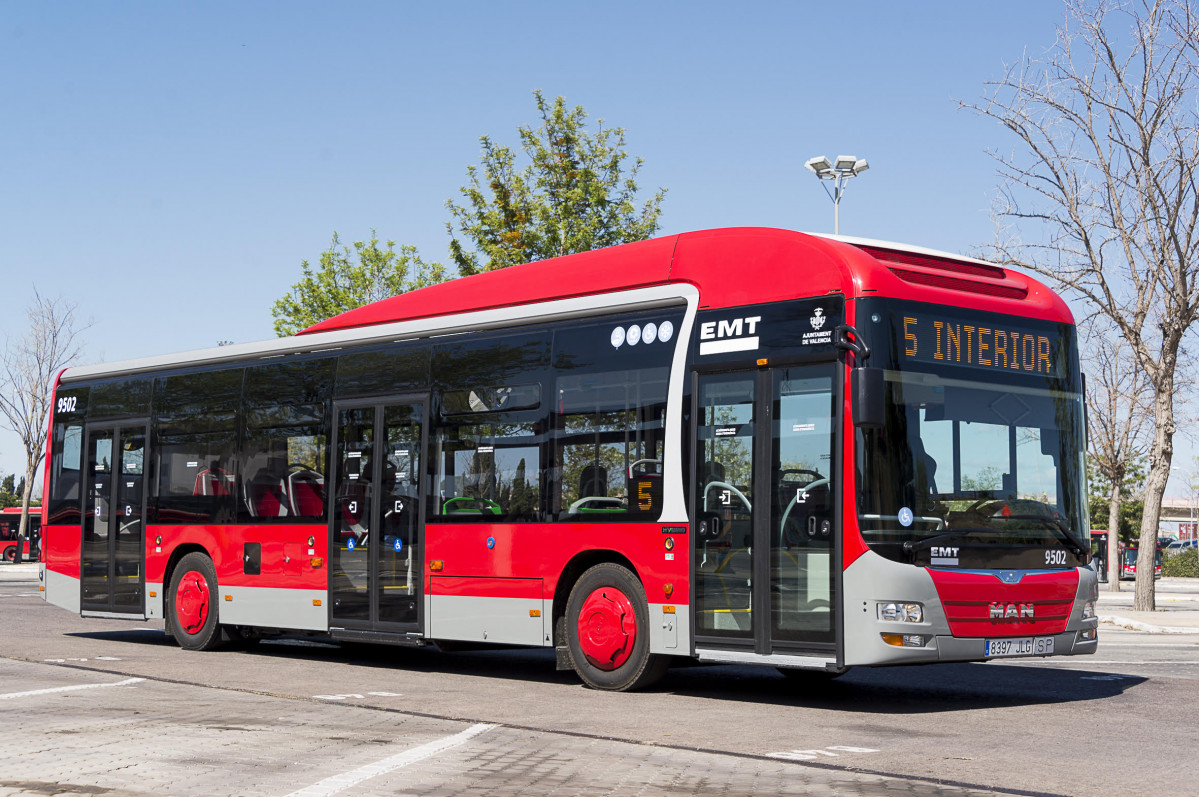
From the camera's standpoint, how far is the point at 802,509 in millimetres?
10781

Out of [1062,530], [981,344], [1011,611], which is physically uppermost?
[981,344]

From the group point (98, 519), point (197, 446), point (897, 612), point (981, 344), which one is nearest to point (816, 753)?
point (897, 612)

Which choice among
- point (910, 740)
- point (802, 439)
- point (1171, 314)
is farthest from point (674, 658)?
point (1171, 314)

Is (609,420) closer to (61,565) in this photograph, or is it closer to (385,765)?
(385,765)

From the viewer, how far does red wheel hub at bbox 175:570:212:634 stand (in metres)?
16.4

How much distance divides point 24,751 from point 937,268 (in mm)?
7500

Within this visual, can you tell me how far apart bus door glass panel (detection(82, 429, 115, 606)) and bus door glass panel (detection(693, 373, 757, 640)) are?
9358 millimetres

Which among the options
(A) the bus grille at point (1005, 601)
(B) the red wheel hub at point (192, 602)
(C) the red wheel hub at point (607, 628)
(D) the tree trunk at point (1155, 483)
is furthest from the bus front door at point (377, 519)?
(D) the tree trunk at point (1155, 483)

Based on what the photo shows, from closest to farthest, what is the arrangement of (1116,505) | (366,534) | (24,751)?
(24,751) → (366,534) → (1116,505)

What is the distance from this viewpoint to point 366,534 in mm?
14375

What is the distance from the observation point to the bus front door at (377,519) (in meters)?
13.9

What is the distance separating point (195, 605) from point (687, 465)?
7.56 m

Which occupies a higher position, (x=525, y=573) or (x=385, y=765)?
(x=525, y=573)

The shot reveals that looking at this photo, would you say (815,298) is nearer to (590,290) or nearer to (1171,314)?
(590,290)
